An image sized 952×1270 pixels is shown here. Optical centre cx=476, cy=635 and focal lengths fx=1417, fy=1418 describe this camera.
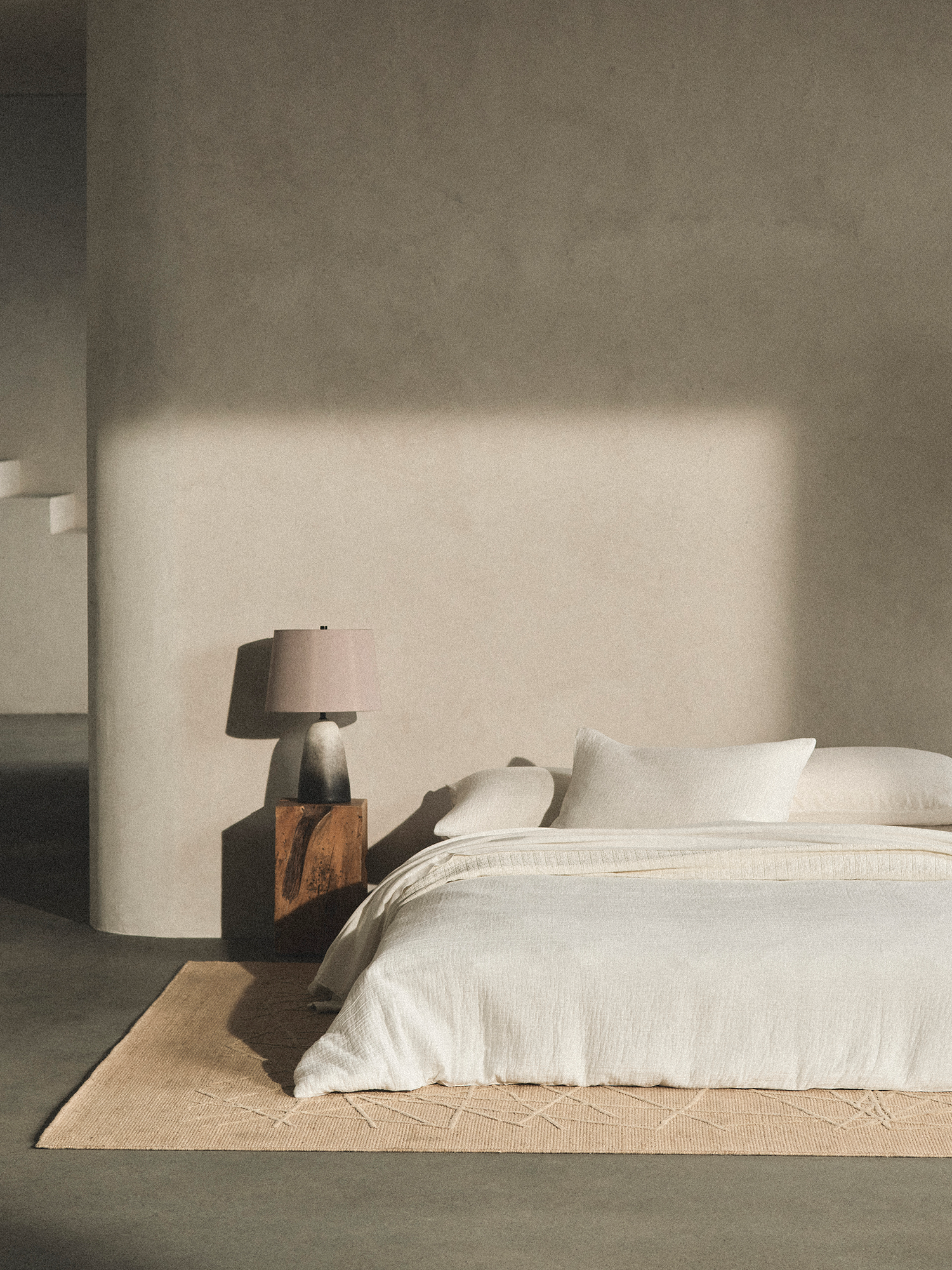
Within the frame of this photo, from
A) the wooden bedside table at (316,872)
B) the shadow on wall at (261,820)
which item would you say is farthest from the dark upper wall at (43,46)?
the wooden bedside table at (316,872)

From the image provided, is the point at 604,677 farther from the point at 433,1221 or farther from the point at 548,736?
the point at 433,1221

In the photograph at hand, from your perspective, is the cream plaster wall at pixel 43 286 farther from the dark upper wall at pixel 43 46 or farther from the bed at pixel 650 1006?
the bed at pixel 650 1006

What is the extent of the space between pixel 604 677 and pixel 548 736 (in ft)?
0.89

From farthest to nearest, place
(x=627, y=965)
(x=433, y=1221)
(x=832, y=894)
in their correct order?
(x=832, y=894) → (x=627, y=965) → (x=433, y=1221)

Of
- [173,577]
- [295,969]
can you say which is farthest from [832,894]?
[173,577]

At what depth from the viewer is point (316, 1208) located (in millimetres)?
2643

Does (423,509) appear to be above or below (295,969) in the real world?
above

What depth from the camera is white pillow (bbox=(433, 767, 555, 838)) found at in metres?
4.18

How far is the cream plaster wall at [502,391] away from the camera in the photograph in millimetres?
4641

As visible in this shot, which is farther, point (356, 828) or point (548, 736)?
point (548, 736)

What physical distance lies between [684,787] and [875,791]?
22.5 inches

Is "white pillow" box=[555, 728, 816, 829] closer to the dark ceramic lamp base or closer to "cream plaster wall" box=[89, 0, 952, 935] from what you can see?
"cream plaster wall" box=[89, 0, 952, 935]

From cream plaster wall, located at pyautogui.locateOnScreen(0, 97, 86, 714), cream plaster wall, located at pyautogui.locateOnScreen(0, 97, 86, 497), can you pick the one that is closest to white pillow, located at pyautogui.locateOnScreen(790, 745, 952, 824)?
cream plaster wall, located at pyautogui.locateOnScreen(0, 97, 86, 714)

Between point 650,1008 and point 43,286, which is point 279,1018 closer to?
point 650,1008
